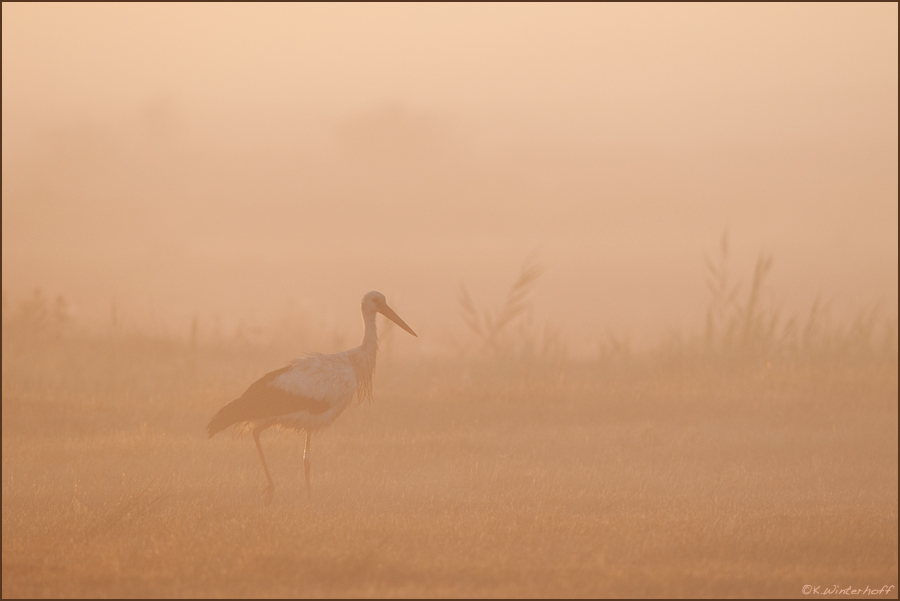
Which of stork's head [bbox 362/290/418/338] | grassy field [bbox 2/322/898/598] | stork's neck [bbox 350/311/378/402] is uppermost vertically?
stork's head [bbox 362/290/418/338]

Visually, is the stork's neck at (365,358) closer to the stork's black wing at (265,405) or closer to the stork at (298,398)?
the stork at (298,398)

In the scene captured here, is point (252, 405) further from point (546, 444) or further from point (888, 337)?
point (888, 337)

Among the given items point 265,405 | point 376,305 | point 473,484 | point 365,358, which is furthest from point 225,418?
point 473,484

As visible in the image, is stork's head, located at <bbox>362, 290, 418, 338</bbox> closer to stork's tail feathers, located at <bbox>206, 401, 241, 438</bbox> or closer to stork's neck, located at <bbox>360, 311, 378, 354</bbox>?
stork's neck, located at <bbox>360, 311, 378, 354</bbox>

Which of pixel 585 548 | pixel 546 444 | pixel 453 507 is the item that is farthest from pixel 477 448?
pixel 585 548

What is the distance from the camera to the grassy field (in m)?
6.90

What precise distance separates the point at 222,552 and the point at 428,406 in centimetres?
838

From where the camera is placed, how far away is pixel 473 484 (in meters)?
10.8

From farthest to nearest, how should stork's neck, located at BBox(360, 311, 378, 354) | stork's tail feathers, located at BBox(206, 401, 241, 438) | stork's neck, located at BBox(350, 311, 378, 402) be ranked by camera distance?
stork's neck, located at BBox(360, 311, 378, 354), stork's neck, located at BBox(350, 311, 378, 402), stork's tail feathers, located at BBox(206, 401, 241, 438)

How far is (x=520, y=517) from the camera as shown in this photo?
28.6ft

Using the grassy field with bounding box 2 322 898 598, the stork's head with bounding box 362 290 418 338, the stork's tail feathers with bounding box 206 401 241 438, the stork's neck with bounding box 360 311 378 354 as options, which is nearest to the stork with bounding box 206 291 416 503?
the stork's tail feathers with bounding box 206 401 241 438

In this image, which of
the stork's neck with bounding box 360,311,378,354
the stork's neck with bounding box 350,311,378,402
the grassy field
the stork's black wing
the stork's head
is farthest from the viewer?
the stork's head

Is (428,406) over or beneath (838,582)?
over

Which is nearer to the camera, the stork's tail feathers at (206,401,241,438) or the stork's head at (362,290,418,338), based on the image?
the stork's tail feathers at (206,401,241,438)
